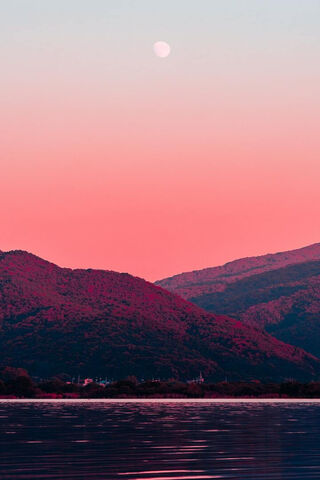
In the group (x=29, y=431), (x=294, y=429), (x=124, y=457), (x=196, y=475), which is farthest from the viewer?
(x=294, y=429)

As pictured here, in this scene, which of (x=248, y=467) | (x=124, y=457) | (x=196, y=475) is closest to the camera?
(x=196, y=475)

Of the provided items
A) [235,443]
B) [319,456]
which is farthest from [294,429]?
[319,456]

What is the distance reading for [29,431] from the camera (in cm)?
8175

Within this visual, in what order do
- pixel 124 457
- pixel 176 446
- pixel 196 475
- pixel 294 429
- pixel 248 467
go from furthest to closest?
pixel 294 429
pixel 176 446
pixel 124 457
pixel 248 467
pixel 196 475

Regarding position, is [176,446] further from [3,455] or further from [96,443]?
[3,455]

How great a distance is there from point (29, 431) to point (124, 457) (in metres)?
27.3

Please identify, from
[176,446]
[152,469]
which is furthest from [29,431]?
[152,469]

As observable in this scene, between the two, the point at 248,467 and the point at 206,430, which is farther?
the point at 206,430

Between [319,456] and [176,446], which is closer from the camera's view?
[319,456]

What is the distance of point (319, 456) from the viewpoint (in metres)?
56.8

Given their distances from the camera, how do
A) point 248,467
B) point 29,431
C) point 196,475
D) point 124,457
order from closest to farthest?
point 196,475
point 248,467
point 124,457
point 29,431

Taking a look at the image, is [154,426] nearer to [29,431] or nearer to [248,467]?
[29,431]

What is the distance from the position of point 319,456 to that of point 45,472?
56.1 feet

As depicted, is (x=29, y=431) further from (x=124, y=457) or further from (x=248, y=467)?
(x=248, y=467)
